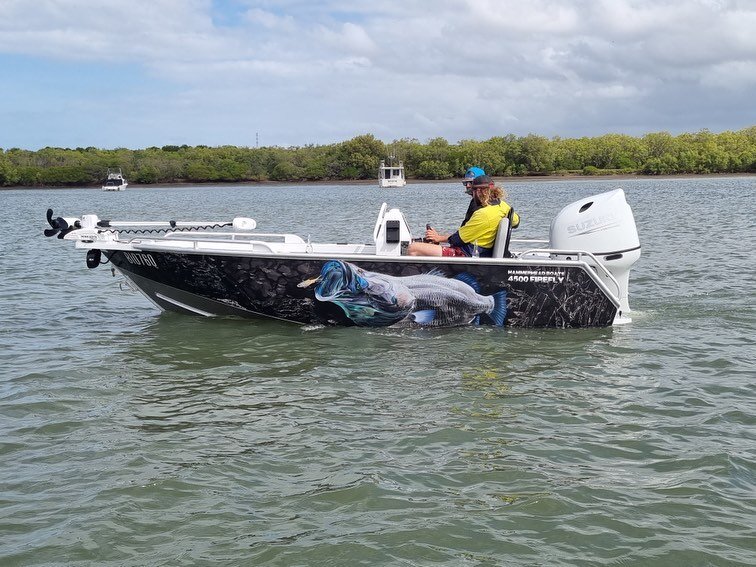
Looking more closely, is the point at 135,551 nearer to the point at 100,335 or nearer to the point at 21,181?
the point at 100,335

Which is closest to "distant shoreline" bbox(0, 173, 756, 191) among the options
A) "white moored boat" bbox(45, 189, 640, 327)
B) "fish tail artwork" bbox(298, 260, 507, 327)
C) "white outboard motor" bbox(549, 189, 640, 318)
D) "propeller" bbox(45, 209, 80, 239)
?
"white outboard motor" bbox(549, 189, 640, 318)

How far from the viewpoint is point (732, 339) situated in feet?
32.3

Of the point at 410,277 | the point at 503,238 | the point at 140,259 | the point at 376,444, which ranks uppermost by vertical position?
the point at 503,238

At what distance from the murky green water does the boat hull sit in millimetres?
233

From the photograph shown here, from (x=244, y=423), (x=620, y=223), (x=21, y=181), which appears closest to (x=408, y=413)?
(x=244, y=423)

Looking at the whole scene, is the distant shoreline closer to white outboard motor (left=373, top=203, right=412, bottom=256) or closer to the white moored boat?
the white moored boat

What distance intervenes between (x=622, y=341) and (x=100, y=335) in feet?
22.4

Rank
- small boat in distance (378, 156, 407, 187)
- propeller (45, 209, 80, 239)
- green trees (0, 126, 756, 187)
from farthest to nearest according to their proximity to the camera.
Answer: green trees (0, 126, 756, 187) < small boat in distance (378, 156, 407, 187) < propeller (45, 209, 80, 239)

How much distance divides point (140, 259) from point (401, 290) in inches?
141

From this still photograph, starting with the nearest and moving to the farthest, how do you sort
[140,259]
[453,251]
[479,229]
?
[479,229] < [453,251] < [140,259]

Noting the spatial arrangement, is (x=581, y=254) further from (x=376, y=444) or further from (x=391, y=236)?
(x=376, y=444)

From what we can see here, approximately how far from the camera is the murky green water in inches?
193

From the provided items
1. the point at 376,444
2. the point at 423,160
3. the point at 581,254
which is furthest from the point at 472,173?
the point at 423,160

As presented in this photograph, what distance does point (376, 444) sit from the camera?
6.44m
